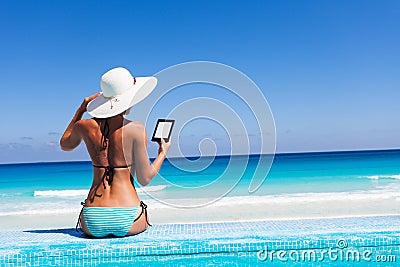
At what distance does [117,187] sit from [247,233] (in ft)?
3.72

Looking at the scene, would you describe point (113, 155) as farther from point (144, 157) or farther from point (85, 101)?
point (85, 101)

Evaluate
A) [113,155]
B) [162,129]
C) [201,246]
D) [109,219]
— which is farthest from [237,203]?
[162,129]

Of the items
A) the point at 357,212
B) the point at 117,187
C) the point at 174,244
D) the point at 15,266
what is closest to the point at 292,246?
the point at 174,244

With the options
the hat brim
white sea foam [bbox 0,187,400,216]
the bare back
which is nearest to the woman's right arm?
the bare back

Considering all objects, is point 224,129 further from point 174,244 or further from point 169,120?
point 174,244

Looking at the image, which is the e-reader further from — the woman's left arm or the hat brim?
the woman's left arm

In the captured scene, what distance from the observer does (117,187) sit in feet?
12.1

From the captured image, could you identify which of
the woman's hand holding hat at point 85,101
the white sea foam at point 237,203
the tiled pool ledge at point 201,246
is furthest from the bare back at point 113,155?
the white sea foam at point 237,203

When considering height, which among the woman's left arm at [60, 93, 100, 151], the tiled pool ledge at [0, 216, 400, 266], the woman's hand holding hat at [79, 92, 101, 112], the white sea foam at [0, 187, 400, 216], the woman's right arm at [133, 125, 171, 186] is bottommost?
the white sea foam at [0, 187, 400, 216]

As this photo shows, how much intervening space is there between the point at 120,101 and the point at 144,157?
450 millimetres

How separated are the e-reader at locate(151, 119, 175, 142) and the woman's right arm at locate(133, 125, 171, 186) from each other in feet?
0.16

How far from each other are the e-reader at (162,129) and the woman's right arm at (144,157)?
0.05 meters

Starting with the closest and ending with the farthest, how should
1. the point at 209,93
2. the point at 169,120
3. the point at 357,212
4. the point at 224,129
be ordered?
1. the point at 169,120
2. the point at 224,129
3. the point at 209,93
4. the point at 357,212

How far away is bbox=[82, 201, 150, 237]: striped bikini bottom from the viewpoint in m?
3.65
